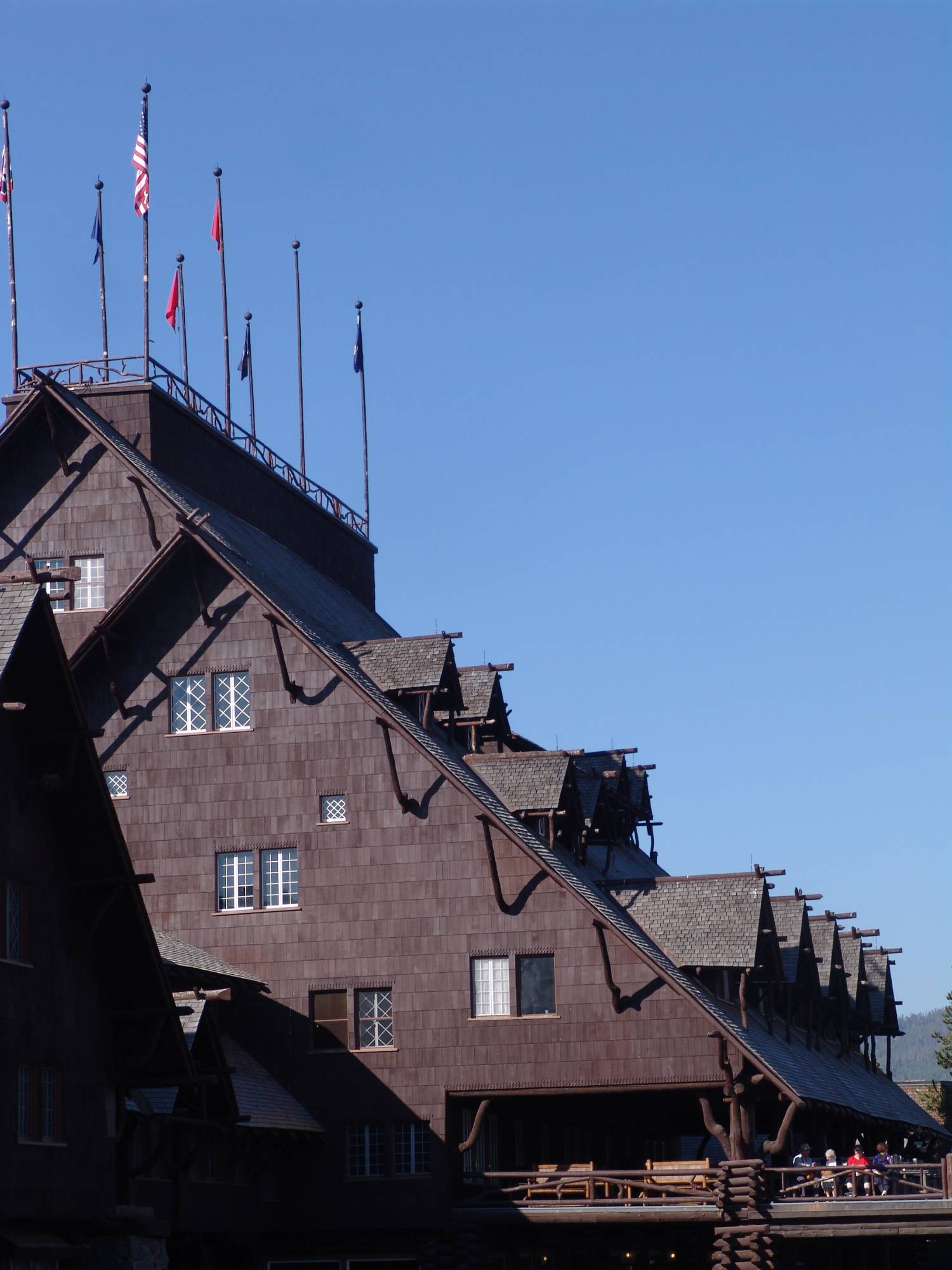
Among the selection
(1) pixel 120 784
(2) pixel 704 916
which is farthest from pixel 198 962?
(2) pixel 704 916

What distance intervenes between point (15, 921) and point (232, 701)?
16428 millimetres

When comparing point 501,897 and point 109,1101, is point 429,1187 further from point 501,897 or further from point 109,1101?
point 109,1101

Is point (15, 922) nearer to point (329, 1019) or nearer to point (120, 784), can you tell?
point (329, 1019)

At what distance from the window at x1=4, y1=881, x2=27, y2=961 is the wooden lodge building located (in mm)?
6636

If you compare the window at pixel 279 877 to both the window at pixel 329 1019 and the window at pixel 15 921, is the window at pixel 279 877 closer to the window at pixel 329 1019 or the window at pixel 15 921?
the window at pixel 329 1019

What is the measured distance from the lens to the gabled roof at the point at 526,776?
46469mm

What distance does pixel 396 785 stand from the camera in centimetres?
4366

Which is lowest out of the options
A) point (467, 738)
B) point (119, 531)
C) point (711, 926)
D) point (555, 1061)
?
point (555, 1061)

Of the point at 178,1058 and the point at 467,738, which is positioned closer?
the point at 178,1058

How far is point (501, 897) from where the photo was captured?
42.7 metres

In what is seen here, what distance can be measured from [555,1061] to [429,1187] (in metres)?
3.82

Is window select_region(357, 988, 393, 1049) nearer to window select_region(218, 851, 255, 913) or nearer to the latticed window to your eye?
window select_region(218, 851, 255, 913)

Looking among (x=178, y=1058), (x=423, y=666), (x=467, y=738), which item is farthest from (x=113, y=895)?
(x=467, y=738)

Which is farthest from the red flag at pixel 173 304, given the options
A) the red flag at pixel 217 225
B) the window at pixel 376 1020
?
the window at pixel 376 1020
